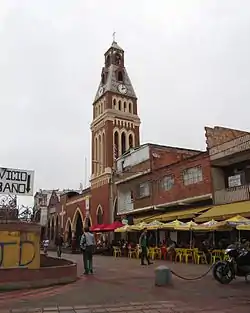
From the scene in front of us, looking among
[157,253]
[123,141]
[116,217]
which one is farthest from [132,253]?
[123,141]

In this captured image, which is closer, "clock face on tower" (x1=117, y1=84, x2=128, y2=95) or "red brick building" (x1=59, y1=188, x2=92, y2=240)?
"clock face on tower" (x1=117, y1=84, x2=128, y2=95)

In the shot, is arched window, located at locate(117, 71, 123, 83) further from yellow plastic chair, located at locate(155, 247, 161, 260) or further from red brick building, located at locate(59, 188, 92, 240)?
yellow plastic chair, located at locate(155, 247, 161, 260)

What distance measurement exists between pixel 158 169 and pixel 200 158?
5.75 meters

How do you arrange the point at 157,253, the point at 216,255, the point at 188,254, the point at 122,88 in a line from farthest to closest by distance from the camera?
the point at 122,88 → the point at 157,253 → the point at 188,254 → the point at 216,255

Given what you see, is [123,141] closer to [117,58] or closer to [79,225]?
[117,58]

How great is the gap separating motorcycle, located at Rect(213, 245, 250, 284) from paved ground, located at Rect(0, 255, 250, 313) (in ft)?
0.77

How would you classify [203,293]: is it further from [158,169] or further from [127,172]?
[127,172]

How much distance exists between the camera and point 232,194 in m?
24.2

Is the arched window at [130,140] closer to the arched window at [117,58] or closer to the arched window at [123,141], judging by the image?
the arched window at [123,141]

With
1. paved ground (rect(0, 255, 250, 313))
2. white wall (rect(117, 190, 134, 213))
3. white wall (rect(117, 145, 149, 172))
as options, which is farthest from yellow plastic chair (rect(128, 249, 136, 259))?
paved ground (rect(0, 255, 250, 313))

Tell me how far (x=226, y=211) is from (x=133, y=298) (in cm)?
1391

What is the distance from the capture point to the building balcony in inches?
921

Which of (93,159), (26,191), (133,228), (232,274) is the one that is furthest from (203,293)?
(93,159)

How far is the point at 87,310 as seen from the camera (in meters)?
7.62
